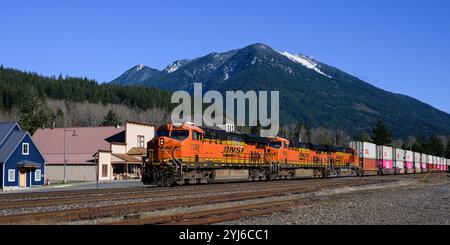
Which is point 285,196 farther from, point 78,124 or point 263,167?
point 78,124

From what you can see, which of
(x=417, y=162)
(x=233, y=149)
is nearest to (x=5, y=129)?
(x=233, y=149)

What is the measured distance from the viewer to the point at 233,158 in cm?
3962

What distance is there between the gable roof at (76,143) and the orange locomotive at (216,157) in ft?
102

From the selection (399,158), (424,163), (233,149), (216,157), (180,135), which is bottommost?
(424,163)

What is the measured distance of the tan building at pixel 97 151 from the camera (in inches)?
2682

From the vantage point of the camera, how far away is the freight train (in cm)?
3381

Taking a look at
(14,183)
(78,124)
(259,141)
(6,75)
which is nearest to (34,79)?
(6,75)

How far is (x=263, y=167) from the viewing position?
4488 centimetres

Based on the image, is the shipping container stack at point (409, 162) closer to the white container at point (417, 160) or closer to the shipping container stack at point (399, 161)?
the shipping container stack at point (399, 161)

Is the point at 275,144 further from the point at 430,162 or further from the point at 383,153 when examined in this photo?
the point at 430,162

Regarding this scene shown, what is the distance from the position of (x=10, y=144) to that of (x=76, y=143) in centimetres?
2273

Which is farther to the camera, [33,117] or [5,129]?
[33,117]

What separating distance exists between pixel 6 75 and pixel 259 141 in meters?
122
